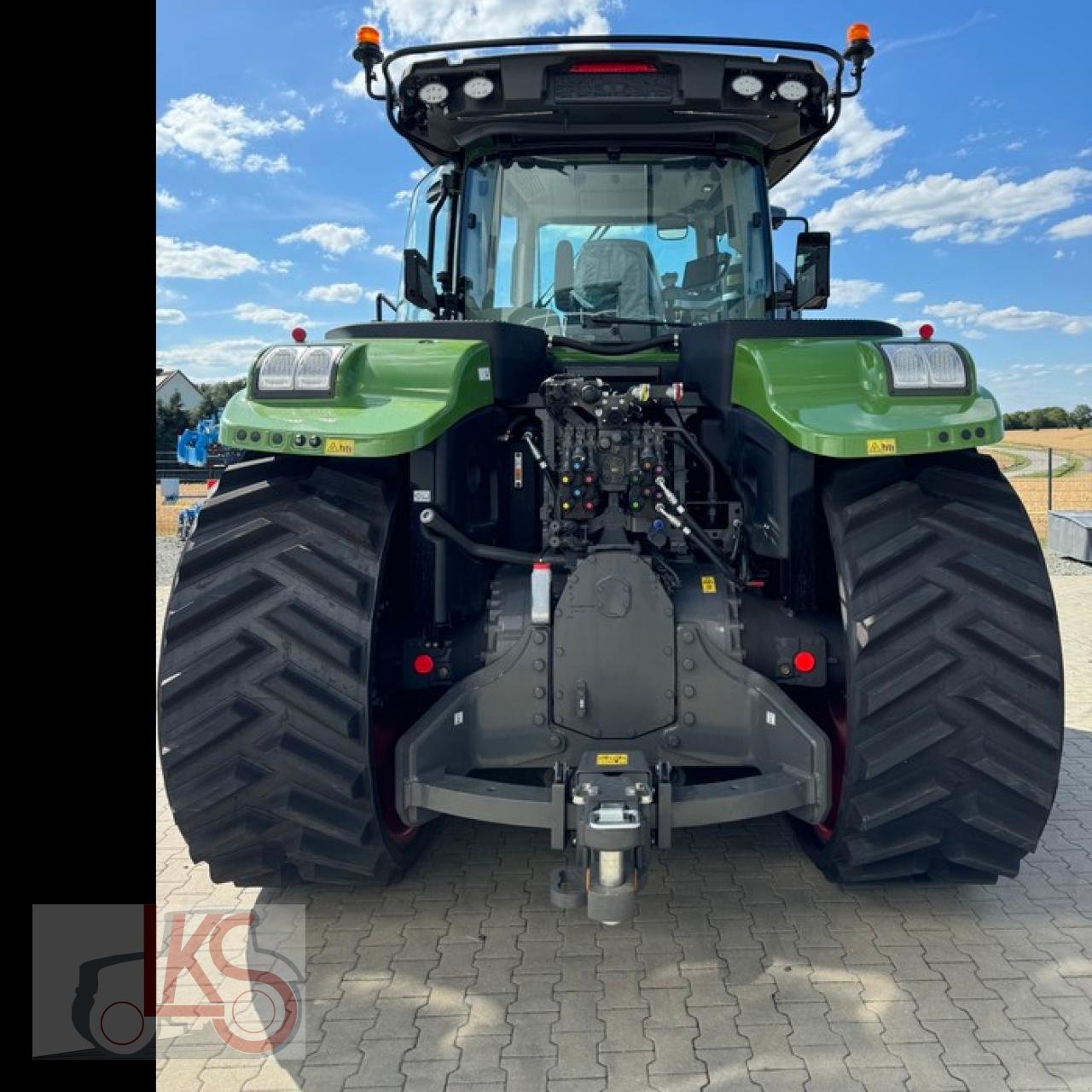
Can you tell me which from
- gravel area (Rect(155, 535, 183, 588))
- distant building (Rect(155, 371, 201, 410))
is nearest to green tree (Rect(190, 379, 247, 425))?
distant building (Rect(155, 371, 201, 410))

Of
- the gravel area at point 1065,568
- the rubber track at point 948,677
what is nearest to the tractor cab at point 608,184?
the rubber track at point 948,677

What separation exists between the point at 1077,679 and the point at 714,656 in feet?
16.6

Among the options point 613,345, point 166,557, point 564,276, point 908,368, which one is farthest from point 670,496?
point 166,557

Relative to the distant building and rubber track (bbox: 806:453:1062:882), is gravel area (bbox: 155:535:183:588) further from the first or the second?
the distant building

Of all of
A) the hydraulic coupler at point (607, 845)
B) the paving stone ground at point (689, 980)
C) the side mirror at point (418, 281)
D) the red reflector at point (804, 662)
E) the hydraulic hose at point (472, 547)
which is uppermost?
the side mirror at point (418, 281)

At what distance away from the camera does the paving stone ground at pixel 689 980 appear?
2.56 metres

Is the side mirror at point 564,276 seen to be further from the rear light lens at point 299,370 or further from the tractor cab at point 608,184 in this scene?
the rear light lens at point 299,370

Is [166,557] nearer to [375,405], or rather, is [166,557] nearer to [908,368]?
[375,405]

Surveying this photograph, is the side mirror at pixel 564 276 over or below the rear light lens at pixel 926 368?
over

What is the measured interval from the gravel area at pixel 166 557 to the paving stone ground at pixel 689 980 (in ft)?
33.2

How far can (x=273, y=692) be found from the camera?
2924mm

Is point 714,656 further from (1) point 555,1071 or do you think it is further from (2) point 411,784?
(1) point 555,1071

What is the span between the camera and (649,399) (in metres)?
3.34
